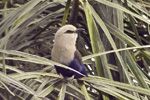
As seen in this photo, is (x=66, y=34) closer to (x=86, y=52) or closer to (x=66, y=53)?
(x=66, y=53)

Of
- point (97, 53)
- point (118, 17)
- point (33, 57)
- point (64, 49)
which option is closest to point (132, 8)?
point (118, 17)

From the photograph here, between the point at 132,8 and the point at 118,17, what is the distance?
179mm

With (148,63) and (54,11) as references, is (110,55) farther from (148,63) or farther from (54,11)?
(54,11)

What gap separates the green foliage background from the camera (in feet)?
4.85

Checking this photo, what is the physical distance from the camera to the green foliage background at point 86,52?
4.85ft

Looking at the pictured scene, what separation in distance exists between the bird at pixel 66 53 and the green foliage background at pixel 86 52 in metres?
0.06

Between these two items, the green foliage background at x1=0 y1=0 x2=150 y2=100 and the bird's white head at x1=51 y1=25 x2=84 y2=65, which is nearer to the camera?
the green foliage background at x1=0 y1=0 x2=150 y2=100

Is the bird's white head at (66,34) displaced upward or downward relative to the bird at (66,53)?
upward

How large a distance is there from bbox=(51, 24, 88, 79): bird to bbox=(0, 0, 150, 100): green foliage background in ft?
0.19

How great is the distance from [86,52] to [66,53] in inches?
12.6

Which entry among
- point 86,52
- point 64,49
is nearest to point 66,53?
point 64,49

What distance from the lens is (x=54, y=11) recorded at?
94.0 inches

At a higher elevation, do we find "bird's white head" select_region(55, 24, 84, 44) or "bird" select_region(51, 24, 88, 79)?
"bird's white head" select_region(55, 24, 84, 44)

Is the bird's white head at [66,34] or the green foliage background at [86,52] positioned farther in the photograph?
the bird's white head at [66,34]
